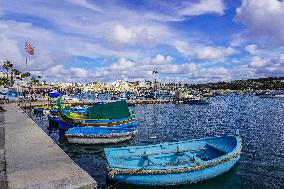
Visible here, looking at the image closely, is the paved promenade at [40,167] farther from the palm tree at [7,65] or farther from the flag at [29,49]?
the palm tree at [7,65]

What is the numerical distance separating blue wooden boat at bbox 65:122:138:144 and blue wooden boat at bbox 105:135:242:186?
381 inches

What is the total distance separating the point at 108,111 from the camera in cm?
3133

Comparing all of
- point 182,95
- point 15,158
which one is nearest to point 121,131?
point 15,158

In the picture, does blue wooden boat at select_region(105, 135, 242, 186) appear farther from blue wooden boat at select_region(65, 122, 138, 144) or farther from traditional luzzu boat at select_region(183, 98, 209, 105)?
traditional luzzu boat at select_region(183, 98, 209, 105)

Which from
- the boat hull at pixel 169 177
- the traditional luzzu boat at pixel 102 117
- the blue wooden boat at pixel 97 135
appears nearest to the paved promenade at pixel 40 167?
the boat hull at pixel 169 177

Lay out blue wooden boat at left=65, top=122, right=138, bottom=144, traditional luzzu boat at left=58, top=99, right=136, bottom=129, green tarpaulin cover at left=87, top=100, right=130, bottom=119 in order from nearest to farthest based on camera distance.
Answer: blue wooden boat at left=65, top=122, right=138, bottom=144
traditional luzzu boat at left=58, top=99, right=136, bottom=129
green tarpaulin cover at left=87, top=100, right=130, bottom=119

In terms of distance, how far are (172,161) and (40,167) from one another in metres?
8.43

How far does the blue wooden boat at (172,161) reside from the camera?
15.2 m

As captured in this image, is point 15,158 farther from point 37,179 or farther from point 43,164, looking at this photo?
point 37,179

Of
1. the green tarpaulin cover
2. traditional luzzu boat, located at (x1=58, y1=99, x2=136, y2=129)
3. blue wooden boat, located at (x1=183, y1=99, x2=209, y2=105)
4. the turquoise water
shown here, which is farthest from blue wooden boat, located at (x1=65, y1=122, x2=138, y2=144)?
blue wooden boat, located at (x1=183, y1=99, x2=209, y2=105)

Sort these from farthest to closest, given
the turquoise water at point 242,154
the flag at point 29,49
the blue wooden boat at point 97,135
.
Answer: the flag at point 29,49 < the blue wooden boat at point 97,135 < the turquoise water at point 242,154

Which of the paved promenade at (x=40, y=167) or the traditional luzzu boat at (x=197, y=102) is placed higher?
the paved promenade at (x=40, y=167)

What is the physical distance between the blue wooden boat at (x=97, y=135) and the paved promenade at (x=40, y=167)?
20.4 ft

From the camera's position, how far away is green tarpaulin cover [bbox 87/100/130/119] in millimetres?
30906
